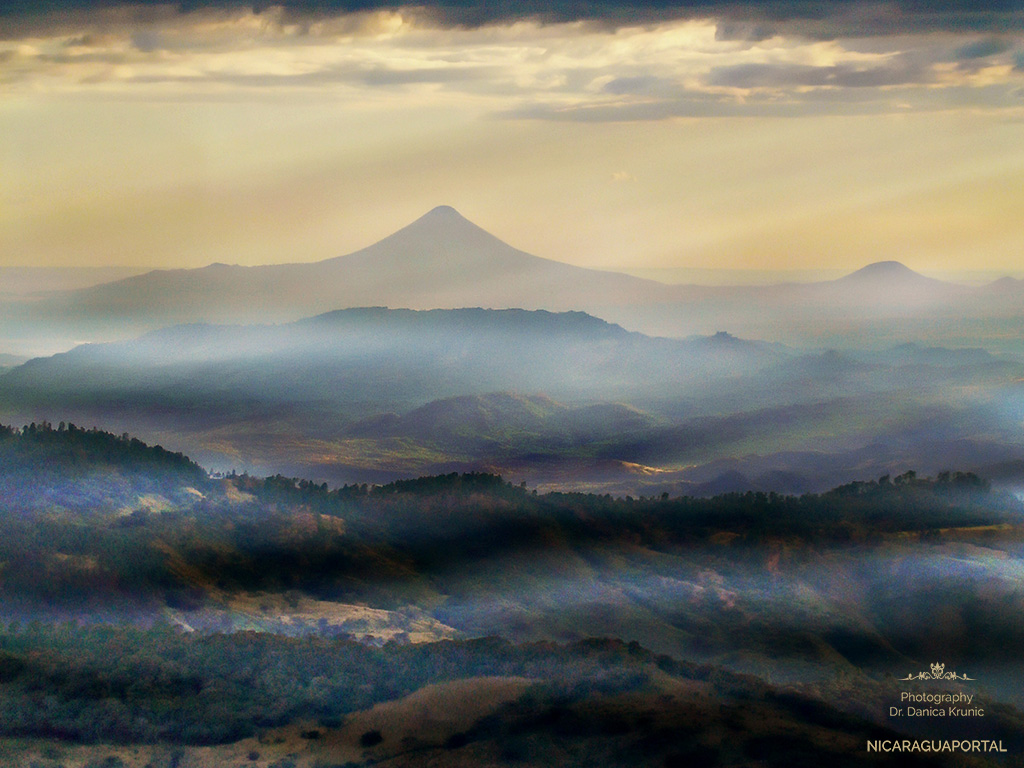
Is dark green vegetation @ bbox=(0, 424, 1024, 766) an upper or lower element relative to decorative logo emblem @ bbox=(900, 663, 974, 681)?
upper

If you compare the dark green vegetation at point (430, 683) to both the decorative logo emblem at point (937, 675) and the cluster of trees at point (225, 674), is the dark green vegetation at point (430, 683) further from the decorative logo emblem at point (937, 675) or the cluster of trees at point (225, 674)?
the decorative logo emblem at point (937, 675)

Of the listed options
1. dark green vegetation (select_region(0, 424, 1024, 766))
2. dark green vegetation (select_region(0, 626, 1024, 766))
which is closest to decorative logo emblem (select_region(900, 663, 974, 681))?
dark green vegetation (select_region(0, 424, 1024, 766))

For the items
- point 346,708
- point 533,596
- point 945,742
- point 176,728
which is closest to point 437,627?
point 533,596

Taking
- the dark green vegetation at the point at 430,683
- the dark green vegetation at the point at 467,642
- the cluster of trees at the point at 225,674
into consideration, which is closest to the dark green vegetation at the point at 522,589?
the dark green vegetation at the point at 467,642

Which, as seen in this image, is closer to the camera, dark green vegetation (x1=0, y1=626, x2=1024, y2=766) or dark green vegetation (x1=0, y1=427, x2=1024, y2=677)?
dark green vegetation (x1=0, y1=626, x2=1024, y2=766)

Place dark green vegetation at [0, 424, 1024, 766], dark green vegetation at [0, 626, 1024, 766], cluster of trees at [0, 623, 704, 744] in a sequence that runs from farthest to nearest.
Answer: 1. cluster of trees at [0, 623, 704, 744]
2. dark green vegetation at [0, 424, 1024, 766]
3. dark green vegetation at [0, 626, 1024, 766]

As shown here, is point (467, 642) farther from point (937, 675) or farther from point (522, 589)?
point (937, 675)

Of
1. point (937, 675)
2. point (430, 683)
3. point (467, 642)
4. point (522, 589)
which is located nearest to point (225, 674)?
point (430, 683)

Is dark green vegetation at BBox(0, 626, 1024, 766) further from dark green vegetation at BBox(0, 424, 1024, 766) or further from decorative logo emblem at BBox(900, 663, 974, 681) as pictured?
decorative logo emblem at BBox(900, 663, 974, 681)

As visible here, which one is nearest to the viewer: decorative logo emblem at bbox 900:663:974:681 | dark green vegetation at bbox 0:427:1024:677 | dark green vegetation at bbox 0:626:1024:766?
dark green vegetation at bbox 0:626:1024:766

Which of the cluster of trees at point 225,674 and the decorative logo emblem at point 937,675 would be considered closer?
the cluster of trees at point 225,674

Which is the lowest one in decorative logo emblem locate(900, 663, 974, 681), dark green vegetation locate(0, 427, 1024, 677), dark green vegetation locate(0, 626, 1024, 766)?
decorative logo emblem locate(900, 663, 974, 681)
